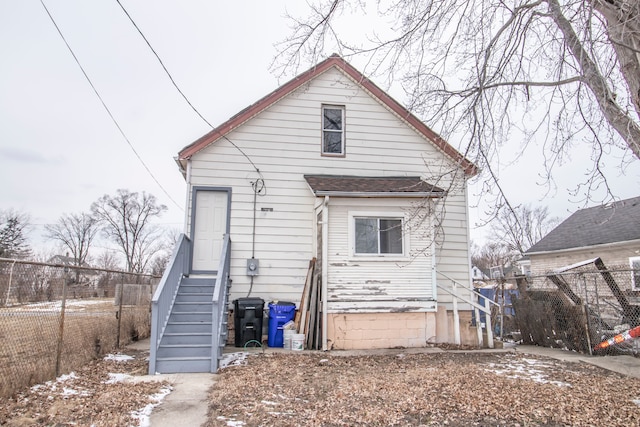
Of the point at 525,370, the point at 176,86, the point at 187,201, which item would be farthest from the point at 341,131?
the point at 525,370

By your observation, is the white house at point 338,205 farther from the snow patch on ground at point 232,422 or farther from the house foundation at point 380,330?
the snow patch on ground at point 232,422

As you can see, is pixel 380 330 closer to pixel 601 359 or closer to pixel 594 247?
pixel 601 359

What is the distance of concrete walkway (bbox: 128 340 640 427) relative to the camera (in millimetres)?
4230

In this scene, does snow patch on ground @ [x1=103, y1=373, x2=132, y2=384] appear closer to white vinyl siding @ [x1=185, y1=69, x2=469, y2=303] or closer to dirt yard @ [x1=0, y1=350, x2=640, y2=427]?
dirt yard @ [x1=0, y1=350, x2=640, y2=427]

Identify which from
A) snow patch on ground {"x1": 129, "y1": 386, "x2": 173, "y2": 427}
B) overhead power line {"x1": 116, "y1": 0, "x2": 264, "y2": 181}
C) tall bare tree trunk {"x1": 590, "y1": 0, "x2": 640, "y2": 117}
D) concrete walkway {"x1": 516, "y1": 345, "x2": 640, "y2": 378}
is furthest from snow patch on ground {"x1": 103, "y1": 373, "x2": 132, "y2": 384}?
concrete walkway {"x1": 516, "y1": 345, "x2": 640, "y2": 378}

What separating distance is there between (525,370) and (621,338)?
8.21 feet

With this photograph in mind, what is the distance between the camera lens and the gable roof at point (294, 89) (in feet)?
31.7

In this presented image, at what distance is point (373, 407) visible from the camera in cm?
452

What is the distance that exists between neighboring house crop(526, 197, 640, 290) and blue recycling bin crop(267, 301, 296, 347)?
11.9m

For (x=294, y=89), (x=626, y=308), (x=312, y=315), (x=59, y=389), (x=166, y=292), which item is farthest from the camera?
(x=294, y=89)

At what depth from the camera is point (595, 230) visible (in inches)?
734

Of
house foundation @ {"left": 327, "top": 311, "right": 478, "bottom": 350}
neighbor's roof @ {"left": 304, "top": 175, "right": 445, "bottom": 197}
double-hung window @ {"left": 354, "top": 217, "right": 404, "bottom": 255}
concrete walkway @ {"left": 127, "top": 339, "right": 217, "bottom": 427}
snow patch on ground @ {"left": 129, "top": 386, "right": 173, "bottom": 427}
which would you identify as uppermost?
neighbor's roof @ {"left": 304, "top": 175, "right": 445, "bottom": 197}

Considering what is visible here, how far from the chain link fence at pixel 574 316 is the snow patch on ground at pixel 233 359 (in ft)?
22.2

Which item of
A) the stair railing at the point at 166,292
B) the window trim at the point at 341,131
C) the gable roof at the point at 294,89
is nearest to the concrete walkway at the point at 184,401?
the stair railing at the point at 166,292
